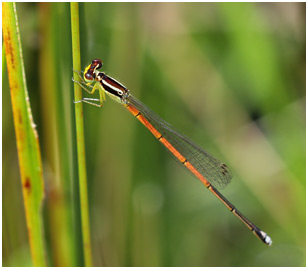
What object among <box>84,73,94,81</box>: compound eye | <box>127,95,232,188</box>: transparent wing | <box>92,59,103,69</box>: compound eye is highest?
<box>92,59,103,69</box>: compound eye

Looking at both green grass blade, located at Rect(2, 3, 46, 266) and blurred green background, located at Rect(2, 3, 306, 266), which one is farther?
blurred green background, located at Rect(2, 3, 306, 266)

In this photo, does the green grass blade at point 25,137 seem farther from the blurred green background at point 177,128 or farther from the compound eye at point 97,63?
the compound eye at point 97,63

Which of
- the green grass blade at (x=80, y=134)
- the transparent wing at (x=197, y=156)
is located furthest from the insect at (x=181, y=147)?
the green grass blade at (x=80, y=134)

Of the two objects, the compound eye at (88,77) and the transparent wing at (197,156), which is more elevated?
the compound eye at (88,77)

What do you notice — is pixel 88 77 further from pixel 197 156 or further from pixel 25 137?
pixel 197 156

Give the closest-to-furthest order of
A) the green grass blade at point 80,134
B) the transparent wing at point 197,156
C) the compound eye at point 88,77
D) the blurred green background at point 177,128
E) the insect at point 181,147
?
the green grass blade at point 80,134 < the compound eye at point 88,77 < the blurred green background at point 177,128 < the insect at point 181,147 < the transparent wing at point 197,156

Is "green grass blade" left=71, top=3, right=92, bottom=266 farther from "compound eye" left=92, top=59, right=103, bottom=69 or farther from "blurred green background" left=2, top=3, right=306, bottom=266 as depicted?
"compound eye" left=92, top=59, right=103, bottom=69

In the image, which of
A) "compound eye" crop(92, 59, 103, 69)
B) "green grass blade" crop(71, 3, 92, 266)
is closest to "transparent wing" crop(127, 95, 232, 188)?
"compound eye" crop(92, 59, 103, 69)
